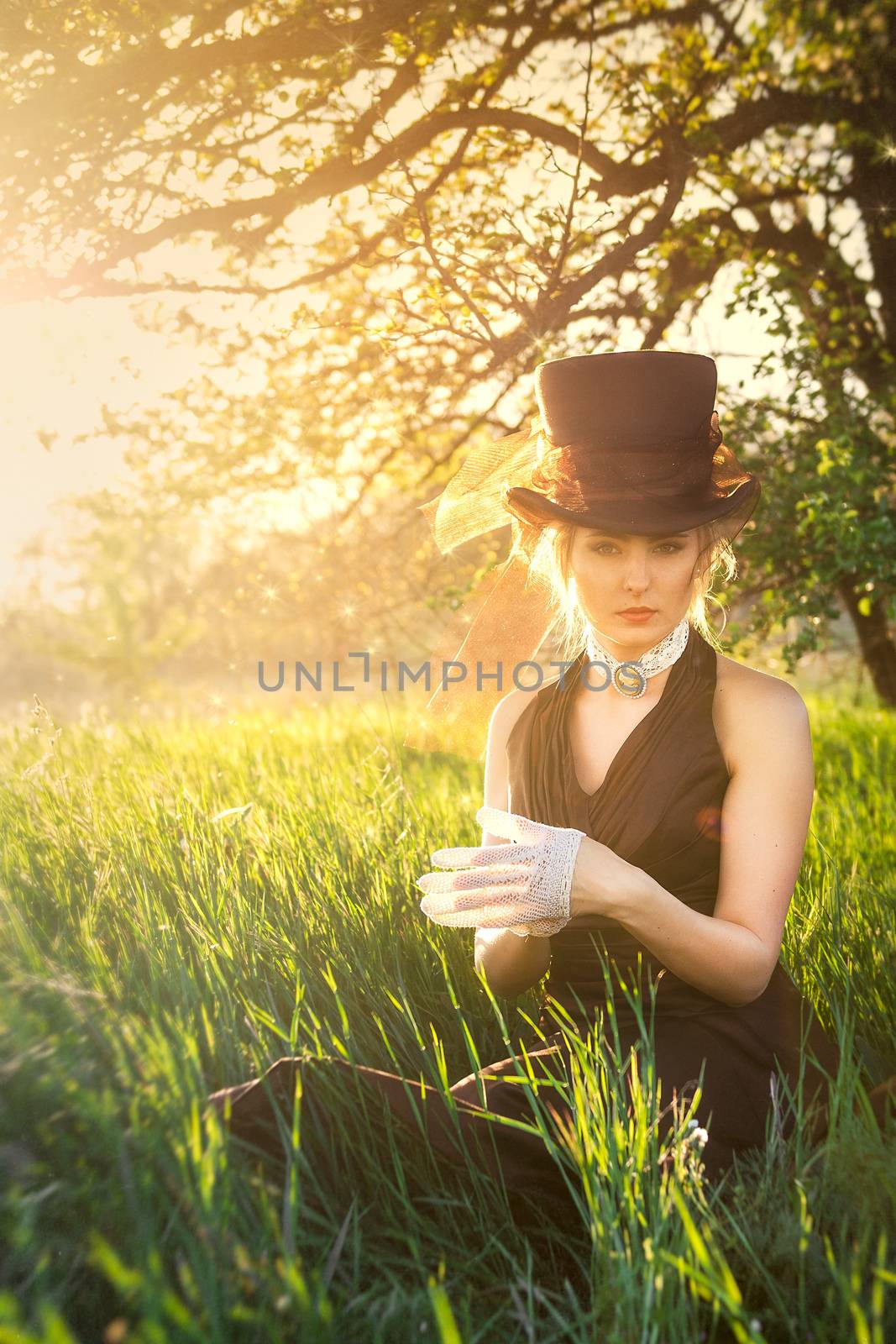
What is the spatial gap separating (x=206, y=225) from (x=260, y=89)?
0.62m

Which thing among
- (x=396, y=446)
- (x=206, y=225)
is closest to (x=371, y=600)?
(x=396, y=446)

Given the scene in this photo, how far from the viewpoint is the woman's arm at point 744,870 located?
5.37 ft

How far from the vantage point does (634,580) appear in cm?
188

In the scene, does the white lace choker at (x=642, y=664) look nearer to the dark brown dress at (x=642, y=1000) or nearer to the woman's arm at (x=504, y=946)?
the dark brown dress at (x=642, y=1000)

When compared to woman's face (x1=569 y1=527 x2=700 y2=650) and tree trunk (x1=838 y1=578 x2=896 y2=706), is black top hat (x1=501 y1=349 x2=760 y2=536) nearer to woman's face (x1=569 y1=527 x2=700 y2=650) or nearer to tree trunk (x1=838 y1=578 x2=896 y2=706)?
woman's face (x1=569 y1=527 x2=700 y2=650)

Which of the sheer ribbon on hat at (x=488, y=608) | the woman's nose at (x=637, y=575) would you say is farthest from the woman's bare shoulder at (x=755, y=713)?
the sheer ribbon on hat at (x=488, y=608)

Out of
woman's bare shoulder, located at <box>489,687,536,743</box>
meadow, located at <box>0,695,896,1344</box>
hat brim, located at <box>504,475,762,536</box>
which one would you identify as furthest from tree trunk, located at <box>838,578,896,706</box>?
hat brim, located at <box>504,475,762,536</box>

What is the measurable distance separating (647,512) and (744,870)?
2.28 ft

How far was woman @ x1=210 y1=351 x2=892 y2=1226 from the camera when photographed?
1.62 m

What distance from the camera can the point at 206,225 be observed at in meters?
4.00

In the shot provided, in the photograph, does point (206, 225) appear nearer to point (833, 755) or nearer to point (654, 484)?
point (654, 484)

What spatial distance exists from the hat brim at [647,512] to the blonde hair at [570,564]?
0.12 ft

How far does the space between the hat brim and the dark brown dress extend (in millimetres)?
318

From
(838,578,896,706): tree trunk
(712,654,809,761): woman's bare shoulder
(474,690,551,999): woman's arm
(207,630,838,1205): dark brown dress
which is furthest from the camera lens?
(838,578,896,706): tree trunk
